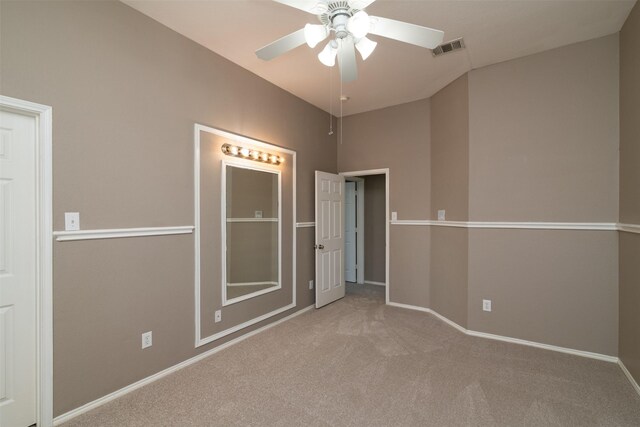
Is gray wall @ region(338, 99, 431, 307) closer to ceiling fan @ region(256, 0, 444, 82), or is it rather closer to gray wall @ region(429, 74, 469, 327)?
gray wall @ region(429, 74, 469, 327)

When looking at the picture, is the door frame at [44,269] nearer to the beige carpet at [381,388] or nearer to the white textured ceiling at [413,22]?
the beige carpet at [381,388]

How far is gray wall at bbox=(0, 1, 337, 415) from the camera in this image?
6.32 feet

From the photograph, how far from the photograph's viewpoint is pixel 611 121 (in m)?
2.70

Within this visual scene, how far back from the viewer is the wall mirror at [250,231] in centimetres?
312

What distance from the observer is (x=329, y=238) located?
177 inches

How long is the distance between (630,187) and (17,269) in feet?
14.4

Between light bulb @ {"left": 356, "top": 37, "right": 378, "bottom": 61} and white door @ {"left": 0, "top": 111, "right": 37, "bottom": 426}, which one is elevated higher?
light bulb @ {"left": 356, "top": 37, "right": 378, "bottom": 61}

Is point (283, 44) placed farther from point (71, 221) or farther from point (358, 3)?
point (71, 221)

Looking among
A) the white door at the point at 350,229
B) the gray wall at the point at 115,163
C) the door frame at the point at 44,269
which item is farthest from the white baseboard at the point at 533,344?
the door frame at the point at 44,269

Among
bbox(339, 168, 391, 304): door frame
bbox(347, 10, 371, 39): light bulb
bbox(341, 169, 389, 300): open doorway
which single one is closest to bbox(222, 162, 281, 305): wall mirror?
bbox(339, 168, 391, 304): door frame

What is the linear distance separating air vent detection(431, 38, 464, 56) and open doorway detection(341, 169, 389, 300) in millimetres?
2942

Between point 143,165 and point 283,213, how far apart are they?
1.76 meters

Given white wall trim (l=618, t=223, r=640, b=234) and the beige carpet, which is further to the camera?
white wall trim (l=618, t=223, r=640, b=234)

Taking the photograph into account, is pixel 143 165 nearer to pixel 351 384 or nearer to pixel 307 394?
pixel 307 394
